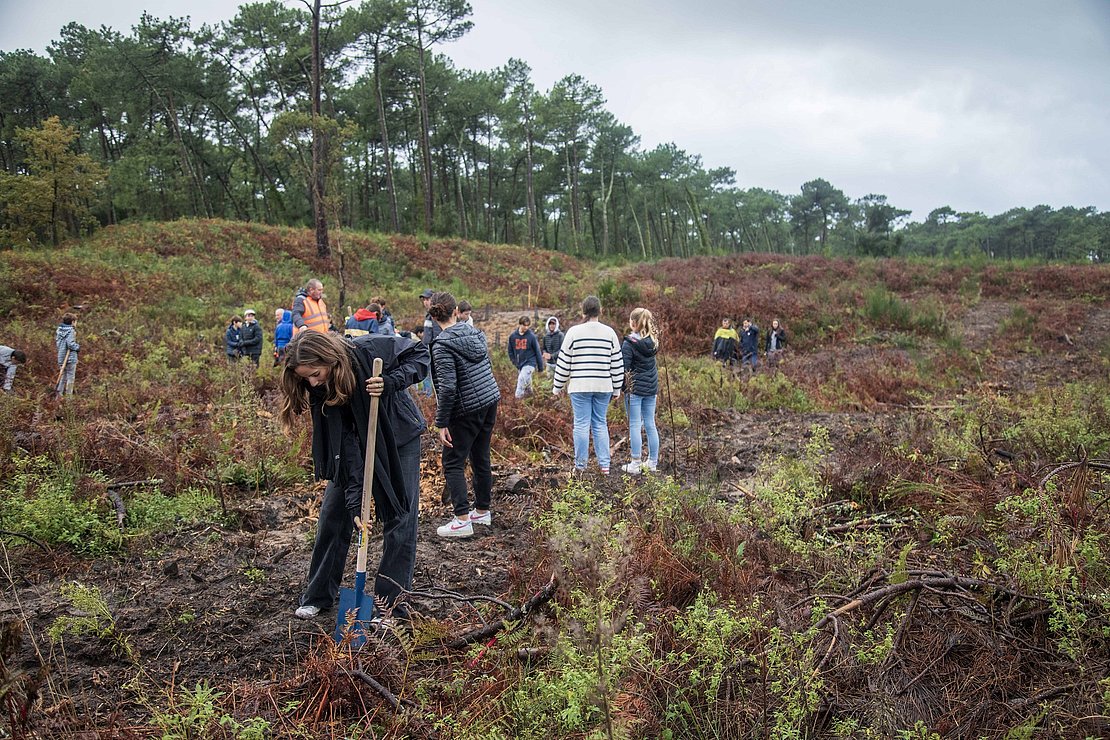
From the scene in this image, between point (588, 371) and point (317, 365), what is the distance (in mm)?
3318

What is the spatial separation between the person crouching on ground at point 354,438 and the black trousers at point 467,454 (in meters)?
1.41

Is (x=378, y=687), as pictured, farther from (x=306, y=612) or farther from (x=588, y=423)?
(x=588, y=423)

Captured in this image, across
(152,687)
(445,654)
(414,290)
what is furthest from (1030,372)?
(414,290)

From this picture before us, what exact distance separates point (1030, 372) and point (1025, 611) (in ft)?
44.5

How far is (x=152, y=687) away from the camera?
3021 millimetres

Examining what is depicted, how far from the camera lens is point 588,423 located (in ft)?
20.6

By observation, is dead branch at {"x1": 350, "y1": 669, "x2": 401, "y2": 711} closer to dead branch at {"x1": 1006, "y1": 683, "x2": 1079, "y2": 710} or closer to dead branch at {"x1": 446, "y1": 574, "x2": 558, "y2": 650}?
dead branch at {"x1": 446, "y1": 574, "x2": 558, "y2": 650}

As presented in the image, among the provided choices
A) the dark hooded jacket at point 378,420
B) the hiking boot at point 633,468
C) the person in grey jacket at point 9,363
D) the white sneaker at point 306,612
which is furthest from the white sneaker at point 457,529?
the person in grey jacket at point 9,363

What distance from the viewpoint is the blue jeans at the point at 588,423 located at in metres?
6.19

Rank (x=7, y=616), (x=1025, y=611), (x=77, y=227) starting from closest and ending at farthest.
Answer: (x=1025, y=611)
(x=7, y=616)
(x=77, y=227)

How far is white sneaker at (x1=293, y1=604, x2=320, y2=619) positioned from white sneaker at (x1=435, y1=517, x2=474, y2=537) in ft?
4.83

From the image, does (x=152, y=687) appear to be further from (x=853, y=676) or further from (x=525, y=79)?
(x=525, y=79)

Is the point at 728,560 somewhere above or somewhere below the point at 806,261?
below

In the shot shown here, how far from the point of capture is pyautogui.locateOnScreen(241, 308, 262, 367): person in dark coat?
1176 cm
